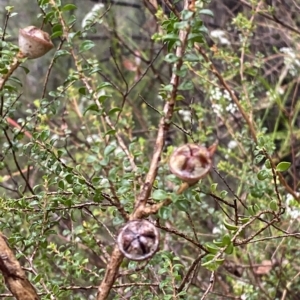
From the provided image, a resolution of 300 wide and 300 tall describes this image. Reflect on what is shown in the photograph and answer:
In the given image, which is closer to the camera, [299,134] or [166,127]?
[166,127]

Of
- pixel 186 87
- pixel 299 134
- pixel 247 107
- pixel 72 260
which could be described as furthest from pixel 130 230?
pixel 299 134

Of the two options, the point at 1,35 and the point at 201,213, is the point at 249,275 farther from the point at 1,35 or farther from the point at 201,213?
the point at 1,35

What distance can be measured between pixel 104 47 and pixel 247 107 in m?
1.74

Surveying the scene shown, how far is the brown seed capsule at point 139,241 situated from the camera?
47cm

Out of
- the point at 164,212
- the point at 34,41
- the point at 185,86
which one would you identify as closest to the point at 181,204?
the point at 164,212

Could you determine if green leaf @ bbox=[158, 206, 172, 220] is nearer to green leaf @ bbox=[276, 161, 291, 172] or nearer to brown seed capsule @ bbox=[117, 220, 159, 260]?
brown seed capsule @ bbox=[117, 220, 159, 260]

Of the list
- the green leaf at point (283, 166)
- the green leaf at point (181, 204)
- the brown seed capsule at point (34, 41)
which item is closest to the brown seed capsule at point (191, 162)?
the green leaf at point (181, 204)

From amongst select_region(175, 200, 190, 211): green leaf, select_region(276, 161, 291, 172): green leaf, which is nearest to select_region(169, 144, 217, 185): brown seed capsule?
select_region(175, 200, 190, 211): green leaf

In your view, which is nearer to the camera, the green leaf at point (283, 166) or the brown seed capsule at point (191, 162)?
the brown seed capsule at point (191, 162)

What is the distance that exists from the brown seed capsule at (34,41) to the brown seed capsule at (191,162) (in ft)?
0.98

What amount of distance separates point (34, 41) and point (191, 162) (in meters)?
0.32

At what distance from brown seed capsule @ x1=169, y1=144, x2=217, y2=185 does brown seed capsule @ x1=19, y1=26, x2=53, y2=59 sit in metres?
0.30

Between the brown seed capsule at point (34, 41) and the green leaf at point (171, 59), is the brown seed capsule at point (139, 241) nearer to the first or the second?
the green leaf at point (171, 59)

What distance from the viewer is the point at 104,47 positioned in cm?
290
